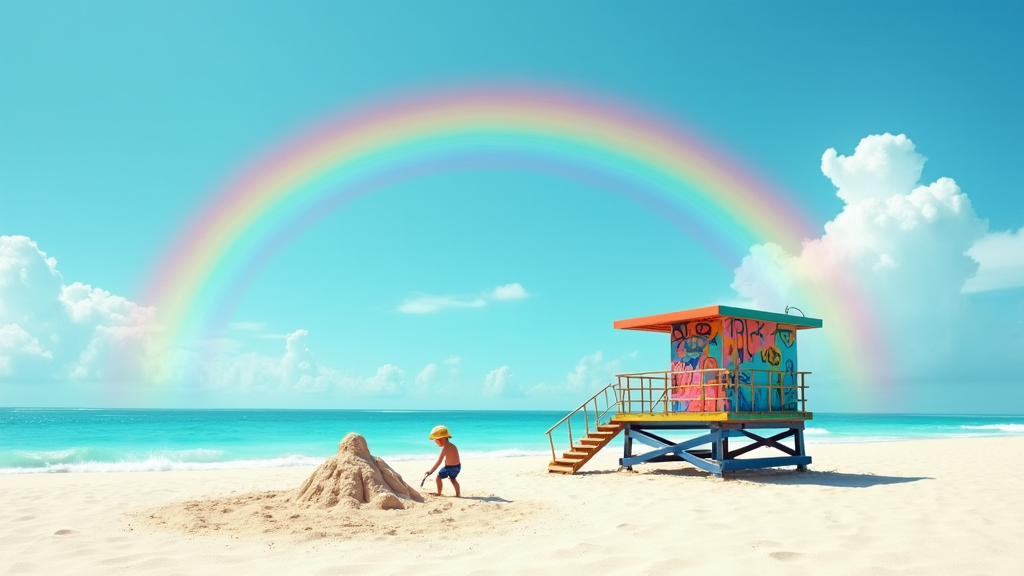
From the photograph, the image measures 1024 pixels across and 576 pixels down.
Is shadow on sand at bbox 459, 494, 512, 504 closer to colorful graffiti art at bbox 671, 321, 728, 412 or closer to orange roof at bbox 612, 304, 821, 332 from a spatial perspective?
colorful graffiti art at bbox 671, 321, 728, 412

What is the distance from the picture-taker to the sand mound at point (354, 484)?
1031cm

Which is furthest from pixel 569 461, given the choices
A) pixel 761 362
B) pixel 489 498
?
pixel 761 362

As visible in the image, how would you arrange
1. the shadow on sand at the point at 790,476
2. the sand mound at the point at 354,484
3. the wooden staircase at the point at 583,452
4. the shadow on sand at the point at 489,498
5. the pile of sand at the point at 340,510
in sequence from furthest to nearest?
the wooden staircase at the point at 583,452 < the shadow on sand at the point at 790,476 < the shadow on sand at the point at 489,498 < the sand mound at the point at 354,484 < the pile of sand at the point at 340,510

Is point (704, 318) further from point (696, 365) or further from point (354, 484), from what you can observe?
point (354, 484)

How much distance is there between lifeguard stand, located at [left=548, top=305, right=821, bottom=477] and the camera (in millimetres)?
16047

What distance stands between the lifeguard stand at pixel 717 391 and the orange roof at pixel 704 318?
24 millimetres

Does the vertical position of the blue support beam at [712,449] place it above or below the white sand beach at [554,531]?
above

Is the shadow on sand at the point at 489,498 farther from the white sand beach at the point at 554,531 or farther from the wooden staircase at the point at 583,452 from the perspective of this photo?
the wooden staircase at the point at 583,452

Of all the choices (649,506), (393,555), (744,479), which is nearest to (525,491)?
(649,506)

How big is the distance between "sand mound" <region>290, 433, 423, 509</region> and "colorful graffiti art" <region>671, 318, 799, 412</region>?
25.1 feet

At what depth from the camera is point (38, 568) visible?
718 cm

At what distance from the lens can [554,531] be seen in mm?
9016

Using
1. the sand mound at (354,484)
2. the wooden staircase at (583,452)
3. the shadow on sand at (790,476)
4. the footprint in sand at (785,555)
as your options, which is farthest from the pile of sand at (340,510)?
the shadow on sand at (790,476)

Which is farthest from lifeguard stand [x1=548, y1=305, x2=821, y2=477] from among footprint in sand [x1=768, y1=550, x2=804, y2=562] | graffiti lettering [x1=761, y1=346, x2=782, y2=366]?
footprint in sand [x1=768, y1=550, x2=804, y2=562]
